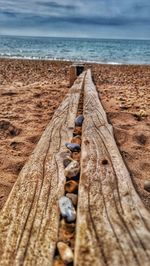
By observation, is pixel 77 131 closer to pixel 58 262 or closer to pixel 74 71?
pixel 58 262

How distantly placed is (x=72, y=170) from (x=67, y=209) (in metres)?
0.43

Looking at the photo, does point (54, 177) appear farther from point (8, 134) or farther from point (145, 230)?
point (8, 134)

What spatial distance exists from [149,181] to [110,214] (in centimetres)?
96

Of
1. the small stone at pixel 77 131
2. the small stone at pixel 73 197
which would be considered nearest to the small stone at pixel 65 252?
the small stone at pixel 73 197

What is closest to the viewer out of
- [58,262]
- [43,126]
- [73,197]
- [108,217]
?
[58,262]

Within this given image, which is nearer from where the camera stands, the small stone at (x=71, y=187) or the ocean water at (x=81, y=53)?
the small stone at (x=71, y=187)

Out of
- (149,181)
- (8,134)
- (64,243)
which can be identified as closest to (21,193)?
(64,243)

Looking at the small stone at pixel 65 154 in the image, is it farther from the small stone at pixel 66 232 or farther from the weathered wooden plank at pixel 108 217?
the small stone at pixel 66 232

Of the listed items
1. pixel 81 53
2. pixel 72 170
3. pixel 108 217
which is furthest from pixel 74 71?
pixel 81 53

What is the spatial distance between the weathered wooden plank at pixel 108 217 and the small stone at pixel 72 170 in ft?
0.13

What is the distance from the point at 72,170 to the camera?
1827 mm

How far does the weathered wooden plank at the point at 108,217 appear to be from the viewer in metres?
1.08

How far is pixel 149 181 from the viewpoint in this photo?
87.0 inches

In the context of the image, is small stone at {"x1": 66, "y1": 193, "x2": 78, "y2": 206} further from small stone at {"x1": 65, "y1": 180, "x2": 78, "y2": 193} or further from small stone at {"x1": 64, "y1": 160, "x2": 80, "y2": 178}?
small stone at {"x1": 64, "y1": 160, "x2": 80, "y2": 178}
